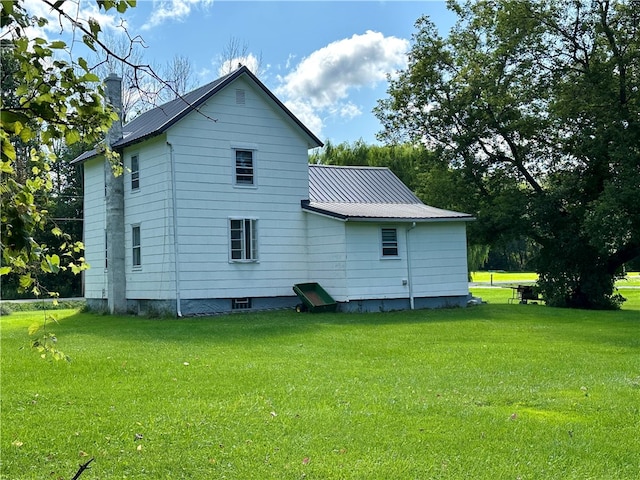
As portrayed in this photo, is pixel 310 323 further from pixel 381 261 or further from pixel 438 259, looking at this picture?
pixel 438 259

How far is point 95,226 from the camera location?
24.5 metres

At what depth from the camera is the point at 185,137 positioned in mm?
20250

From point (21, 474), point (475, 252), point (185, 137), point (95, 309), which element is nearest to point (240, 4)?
point (21, 474)

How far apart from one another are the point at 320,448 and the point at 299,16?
26.9 ft

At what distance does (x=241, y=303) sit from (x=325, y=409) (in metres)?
14.5

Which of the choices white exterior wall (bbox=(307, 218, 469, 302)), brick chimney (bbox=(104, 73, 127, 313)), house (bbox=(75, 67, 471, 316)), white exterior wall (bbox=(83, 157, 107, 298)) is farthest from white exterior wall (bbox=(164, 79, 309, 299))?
white exterior wall (bbox=(83, 157, 107, 298))

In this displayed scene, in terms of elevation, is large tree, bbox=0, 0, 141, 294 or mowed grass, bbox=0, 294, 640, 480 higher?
large tree, bbox=0, 0, 141, 294

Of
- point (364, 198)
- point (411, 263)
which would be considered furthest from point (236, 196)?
point (411, 263)

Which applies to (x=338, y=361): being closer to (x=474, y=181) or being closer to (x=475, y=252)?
(x=474, y=181)

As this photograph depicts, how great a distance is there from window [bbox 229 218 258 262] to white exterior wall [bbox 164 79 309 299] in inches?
7.6

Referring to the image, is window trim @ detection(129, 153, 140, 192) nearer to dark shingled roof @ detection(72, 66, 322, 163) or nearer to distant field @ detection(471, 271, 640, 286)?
dark shingled roof @ detection(72, 66, 322, 163)

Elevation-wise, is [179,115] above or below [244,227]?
above

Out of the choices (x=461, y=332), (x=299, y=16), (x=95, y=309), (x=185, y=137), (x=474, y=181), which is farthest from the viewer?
(x=474, y=181)

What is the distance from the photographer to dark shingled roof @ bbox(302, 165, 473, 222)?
849 inches
